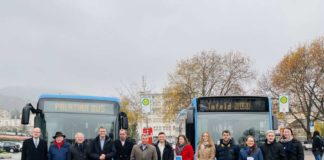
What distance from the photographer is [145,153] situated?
38.2 feet

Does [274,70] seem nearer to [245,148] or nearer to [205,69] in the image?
[205,69]

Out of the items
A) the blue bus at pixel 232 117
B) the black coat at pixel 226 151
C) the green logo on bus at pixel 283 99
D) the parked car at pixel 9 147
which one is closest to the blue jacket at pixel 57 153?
the black coat at pixel 226 151

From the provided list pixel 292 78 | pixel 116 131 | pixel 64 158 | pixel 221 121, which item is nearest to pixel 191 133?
pixel 221 121

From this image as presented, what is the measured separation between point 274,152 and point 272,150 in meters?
0.06

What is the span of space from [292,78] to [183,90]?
11910 mm

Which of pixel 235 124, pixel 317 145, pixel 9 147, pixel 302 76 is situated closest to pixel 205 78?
pixel 302 76

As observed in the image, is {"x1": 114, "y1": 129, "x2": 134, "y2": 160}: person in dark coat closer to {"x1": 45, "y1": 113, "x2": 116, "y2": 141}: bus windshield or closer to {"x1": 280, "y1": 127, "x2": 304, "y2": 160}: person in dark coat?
{"x1": 45, "y1": 113, "x2": 116, "y2": 141}: bus windshield

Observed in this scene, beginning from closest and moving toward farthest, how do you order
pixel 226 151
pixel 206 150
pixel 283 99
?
pixel 206 150, pixel 226 151, pixel 283 99

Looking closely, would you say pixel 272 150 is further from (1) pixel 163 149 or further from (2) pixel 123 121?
(2) pixel 123 121

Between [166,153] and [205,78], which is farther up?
[205,78]

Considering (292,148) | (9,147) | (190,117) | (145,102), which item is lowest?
(9,147)

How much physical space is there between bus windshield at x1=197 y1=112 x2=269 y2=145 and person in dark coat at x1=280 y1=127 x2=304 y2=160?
385cm

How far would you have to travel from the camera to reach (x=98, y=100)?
52.1ft

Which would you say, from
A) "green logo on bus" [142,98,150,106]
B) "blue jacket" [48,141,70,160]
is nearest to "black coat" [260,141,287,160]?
"blue jacket" [48,141,70,160]
